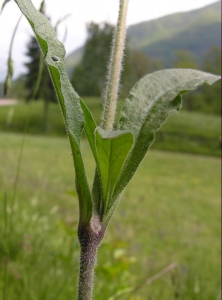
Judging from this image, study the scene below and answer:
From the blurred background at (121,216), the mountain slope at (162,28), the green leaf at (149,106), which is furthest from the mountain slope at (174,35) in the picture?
the green leaf at (149,106)

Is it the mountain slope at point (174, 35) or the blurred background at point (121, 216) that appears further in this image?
the mountain slope at point (174, 35)

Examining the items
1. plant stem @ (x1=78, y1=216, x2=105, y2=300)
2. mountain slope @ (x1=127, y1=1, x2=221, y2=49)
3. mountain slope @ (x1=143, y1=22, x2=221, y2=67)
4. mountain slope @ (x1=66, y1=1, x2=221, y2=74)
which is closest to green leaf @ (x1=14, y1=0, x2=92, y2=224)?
plant stem @ (x1=78, y1=216, x2=105, y2=300)

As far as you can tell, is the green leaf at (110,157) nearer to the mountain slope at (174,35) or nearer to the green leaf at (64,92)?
the green leaf at (64,92)

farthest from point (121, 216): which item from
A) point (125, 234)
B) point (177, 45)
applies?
point (177, 45)

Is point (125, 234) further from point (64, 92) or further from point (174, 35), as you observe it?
point (174, 35)

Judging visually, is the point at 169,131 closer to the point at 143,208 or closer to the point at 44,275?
the point at 143,208

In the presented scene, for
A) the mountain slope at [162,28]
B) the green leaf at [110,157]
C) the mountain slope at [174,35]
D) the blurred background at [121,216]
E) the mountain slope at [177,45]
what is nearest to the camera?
the green leaf at [110,157]
